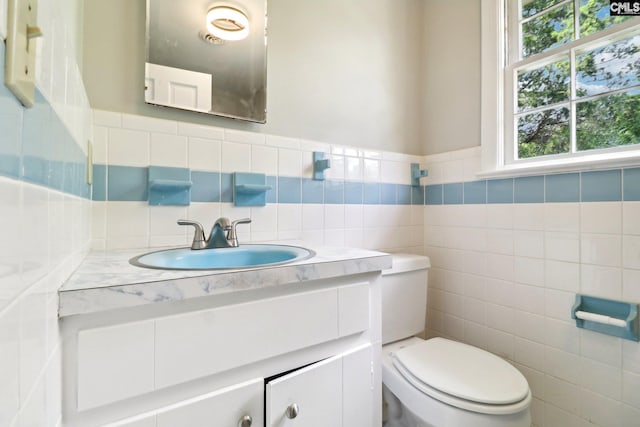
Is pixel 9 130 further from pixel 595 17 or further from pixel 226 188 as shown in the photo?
pixel 595 17

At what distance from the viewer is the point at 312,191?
146 cm

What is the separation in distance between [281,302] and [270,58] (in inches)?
43.6

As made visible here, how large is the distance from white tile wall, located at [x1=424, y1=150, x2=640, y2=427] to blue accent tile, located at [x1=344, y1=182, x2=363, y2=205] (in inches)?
20.8

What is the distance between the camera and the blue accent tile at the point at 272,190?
4.40 feet

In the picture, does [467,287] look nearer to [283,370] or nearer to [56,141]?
[283,370]

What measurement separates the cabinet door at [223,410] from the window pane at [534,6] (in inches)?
77.7

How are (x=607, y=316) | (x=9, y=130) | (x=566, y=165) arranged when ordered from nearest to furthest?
(x=9, y=130)
(x=607, y=316)
(x=566, y=165)

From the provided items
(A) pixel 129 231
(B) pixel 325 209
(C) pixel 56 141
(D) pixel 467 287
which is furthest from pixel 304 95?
(D) pixel 467 287

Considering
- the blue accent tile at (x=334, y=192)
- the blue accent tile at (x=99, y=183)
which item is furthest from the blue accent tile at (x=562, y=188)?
the blue accent tile at (x=99, y=183)

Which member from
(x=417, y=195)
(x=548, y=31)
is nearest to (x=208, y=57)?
(x=417, y=195)

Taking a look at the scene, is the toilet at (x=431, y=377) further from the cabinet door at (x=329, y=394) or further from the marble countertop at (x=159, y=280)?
the marble countertop at (x=159, y=280)

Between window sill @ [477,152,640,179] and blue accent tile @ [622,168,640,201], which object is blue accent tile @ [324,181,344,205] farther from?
blue accent tile @ [622,168,640,201]

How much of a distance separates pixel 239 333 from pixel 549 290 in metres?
1.31

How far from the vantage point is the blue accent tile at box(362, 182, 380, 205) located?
5.34 feet
